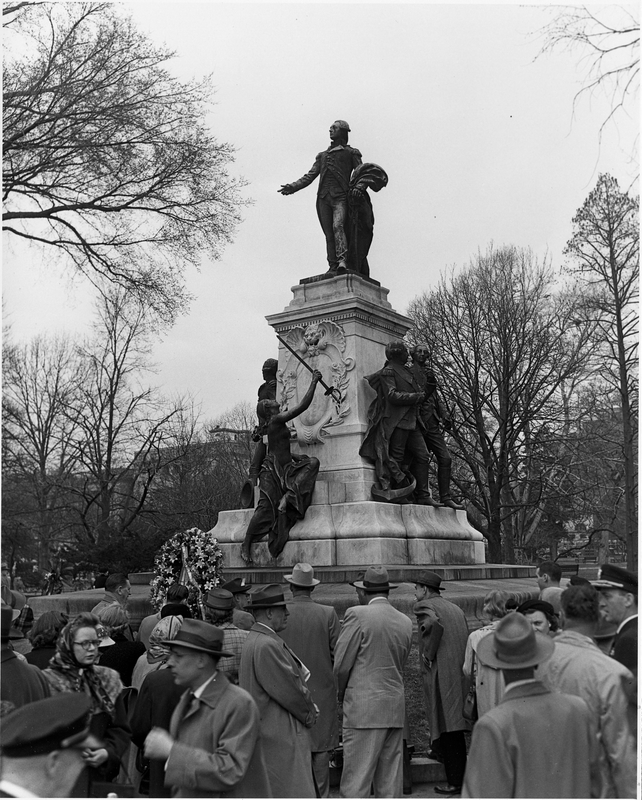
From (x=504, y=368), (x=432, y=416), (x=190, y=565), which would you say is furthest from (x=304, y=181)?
(x=504, y=368)

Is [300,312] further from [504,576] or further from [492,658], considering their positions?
[492,658]

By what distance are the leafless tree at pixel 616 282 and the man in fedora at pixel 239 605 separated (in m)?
18.4

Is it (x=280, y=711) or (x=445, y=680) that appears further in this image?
(x=445, y=680)

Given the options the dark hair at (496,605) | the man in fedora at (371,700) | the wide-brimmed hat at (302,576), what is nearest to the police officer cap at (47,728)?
the man in fedora at (371,700)

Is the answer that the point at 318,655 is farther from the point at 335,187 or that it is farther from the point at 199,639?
the point at 335,187

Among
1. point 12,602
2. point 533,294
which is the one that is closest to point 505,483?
point 533,294

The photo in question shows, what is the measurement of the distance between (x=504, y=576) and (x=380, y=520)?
2734 millimetres

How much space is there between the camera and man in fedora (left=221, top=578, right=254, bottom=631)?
23.7 feet

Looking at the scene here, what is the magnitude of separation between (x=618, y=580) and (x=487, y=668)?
156 cm

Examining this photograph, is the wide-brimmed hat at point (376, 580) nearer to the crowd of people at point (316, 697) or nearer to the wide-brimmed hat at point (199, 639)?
the crowd of people at point (316, 697)

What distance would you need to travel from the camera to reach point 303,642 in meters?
6.83

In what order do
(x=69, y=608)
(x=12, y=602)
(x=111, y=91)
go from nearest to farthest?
(x=12, y=602), (x=111, y=91), (x=69, y=608)

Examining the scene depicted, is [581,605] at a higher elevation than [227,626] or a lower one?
higher

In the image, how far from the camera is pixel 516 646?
12.7 feet
